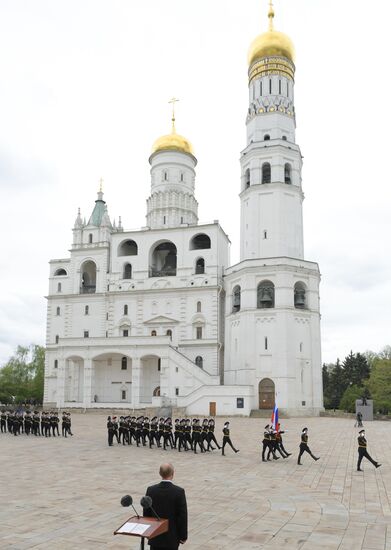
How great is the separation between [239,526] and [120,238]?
47.9 m

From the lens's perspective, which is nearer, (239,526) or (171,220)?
(239,526)

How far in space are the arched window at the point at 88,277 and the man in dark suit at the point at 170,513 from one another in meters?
51.9

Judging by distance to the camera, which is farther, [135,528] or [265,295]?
[265,295]

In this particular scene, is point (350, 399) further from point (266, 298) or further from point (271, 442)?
point (271, 442)

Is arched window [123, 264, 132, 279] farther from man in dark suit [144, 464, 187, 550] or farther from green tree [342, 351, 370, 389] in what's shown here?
man in dark suit [144, 464, 187, 550]

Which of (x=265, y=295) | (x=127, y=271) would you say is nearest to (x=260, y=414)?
(x=265, y=295)

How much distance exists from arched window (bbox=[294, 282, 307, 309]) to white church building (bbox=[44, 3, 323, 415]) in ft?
0.30

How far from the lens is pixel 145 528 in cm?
561

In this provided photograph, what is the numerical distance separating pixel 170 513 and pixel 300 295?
44.1 meters

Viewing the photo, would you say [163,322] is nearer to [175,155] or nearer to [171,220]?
[171,220]

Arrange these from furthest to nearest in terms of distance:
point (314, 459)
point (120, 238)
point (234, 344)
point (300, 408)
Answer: point (120, 238) < point (234, 344) < point (300, 408) < point (314, 459)

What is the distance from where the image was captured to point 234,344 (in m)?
48.5

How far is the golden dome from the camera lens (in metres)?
60.9

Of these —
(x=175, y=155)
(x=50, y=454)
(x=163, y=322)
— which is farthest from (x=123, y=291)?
(x=50, y=454)
